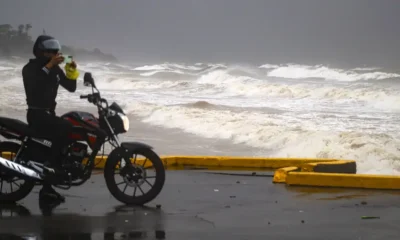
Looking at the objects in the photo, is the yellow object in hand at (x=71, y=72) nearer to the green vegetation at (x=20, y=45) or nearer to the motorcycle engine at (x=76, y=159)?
the motorcycle engine at (x=76, y=159)

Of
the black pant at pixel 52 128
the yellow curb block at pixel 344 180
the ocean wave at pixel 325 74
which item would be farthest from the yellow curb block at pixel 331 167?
the ocean wave at pixel 325 74

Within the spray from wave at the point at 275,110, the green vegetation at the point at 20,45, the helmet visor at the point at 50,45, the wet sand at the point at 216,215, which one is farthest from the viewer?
the green vegetation at the point at 20,45

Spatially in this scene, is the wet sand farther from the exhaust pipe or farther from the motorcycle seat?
the motorcycle seat

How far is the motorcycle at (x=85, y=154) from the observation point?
6520 mm

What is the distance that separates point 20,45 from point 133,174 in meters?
61.8

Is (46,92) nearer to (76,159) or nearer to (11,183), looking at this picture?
(76,159)

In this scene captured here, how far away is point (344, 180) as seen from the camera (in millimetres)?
7762

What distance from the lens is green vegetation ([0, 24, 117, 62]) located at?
211 ft

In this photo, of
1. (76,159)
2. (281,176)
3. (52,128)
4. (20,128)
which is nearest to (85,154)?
(76,159)

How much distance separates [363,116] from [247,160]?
22.1m

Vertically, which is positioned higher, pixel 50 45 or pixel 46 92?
pixel 50 45

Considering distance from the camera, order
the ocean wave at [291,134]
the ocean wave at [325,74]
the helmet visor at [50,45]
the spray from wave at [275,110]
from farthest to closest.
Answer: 1. the ocean wave at [325,74]
2. the spray from wave at [275,110]
3. the ocean wave at [291,134]
4. the helmet visor at [50,45]

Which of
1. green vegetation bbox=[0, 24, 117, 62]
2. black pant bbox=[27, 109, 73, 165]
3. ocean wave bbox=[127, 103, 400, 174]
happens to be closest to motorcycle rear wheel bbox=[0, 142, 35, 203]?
black pant bbox=[27, 109, 73, 165]

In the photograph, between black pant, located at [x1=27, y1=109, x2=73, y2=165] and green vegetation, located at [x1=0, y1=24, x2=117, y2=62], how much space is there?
56.3 meters
